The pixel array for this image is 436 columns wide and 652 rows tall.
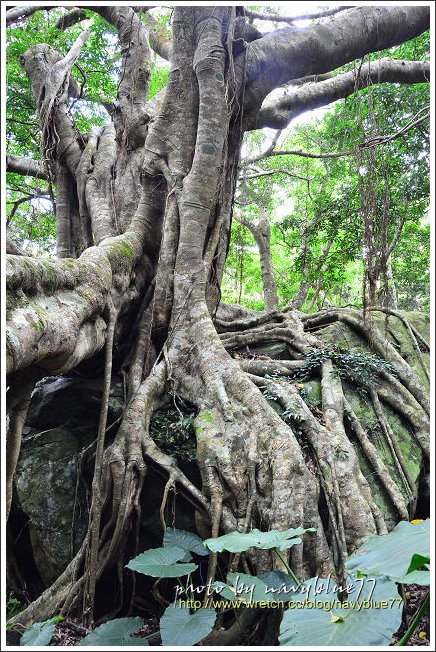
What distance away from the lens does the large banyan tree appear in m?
2.45

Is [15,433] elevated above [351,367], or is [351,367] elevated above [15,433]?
[351,367]

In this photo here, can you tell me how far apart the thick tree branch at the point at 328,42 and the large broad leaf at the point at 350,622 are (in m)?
4.06

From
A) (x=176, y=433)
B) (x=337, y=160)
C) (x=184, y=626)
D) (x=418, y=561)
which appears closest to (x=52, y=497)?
(x=176, y=433)

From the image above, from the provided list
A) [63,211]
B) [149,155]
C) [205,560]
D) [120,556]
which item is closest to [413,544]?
[205,560]

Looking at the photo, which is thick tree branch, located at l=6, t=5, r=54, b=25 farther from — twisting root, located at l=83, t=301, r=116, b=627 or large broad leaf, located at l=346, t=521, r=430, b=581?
large broad leaf, located at l=346, t=521, r=430, b=581

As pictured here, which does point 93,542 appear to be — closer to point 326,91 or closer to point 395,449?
point 395,449

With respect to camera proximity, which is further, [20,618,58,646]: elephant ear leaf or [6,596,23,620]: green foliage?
[6,596,23,620]: green foliage

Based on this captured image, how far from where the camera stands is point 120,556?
265cm

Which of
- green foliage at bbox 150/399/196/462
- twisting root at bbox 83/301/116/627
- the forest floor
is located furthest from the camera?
green foliage at bbox 150/399/196/462

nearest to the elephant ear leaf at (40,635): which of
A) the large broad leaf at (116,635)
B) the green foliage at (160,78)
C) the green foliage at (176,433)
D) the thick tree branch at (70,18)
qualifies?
the large broad leaf at (116,635)

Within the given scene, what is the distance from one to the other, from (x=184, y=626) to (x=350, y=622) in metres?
0.79

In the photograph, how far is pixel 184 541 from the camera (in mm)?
2453

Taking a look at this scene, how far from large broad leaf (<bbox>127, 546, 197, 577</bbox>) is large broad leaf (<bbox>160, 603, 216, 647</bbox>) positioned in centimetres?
15

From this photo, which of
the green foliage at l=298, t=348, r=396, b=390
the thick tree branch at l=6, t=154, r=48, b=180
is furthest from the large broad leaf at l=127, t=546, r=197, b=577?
the thick tree branch at l=6, t=154, r=48, b=180
